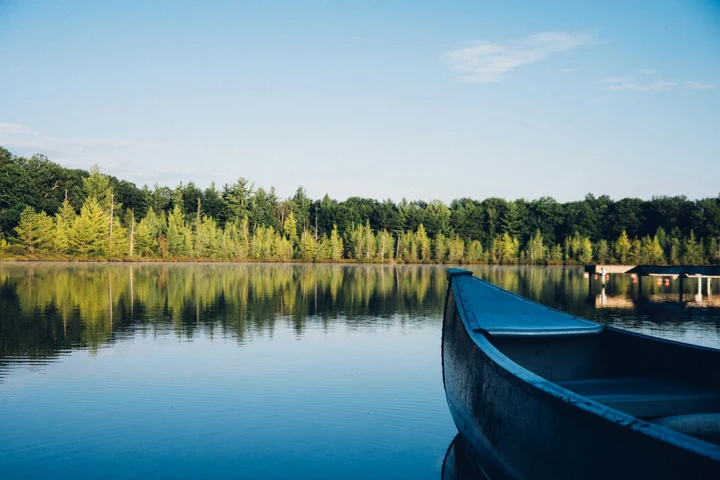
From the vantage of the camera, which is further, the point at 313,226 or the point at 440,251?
the point at 313,226

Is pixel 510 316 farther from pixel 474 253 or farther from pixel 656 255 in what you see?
pixel 474 253

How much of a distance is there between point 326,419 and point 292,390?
69.5 inches

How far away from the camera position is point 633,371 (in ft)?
26.1

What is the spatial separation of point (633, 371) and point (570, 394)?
4.12 m

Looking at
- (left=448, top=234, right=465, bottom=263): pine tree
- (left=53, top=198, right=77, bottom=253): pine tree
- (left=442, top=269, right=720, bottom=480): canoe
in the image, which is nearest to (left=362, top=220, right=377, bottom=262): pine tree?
(left=448, top=234, right=465, bottom=263): pine tree

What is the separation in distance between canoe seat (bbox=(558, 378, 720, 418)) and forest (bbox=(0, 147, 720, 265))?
70161mm

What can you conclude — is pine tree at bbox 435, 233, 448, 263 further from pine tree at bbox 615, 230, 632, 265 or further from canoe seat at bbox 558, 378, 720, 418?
canoe seat at bbox 558, 378, 720, 418

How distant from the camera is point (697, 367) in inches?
274

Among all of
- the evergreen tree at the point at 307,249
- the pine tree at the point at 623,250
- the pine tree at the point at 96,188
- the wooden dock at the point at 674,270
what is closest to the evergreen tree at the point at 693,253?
the pine tree at the point at 623,250

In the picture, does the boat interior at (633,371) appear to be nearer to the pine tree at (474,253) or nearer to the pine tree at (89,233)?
the pine tree at (89,233)

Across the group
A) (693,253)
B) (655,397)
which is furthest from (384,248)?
(655,397)

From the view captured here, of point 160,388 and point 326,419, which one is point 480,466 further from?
point 160,388

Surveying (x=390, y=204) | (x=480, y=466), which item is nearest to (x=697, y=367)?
(x=480, y=466)

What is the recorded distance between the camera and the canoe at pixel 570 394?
3.76 m
